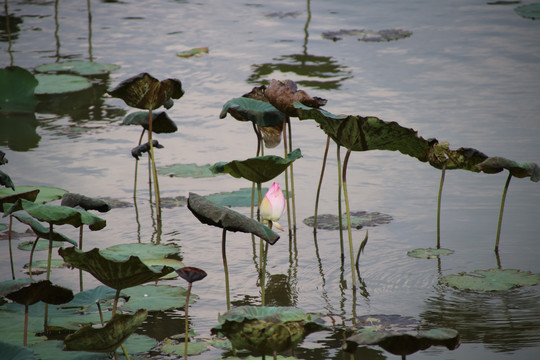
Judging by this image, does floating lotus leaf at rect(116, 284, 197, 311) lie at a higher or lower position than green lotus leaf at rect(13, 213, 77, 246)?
lower

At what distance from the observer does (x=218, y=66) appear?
7570 millimetres

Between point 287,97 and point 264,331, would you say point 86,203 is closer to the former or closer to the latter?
point 287,97

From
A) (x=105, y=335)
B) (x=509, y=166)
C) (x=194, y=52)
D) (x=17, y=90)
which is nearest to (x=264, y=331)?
(x=105, y=335)

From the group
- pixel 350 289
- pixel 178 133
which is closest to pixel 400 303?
pixel 350 289

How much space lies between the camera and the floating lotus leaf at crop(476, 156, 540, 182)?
3350 mm

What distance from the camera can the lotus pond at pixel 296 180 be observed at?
2.77m

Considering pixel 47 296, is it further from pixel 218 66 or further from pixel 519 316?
pixel 218 66

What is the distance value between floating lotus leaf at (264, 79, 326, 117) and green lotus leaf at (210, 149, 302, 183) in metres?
0.73

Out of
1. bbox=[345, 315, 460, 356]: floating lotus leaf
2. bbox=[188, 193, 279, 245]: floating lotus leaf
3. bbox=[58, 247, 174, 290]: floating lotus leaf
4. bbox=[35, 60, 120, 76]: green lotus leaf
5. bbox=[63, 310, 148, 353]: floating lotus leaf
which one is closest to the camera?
bbox=[345, 315, 460, 356]: floating lotus leaf

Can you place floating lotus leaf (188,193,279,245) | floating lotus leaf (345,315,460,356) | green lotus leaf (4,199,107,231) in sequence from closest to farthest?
1. floating lotus leaf (345,315,460,356)
2. floating lotus leaf (188,193,279,245)
3. green lotus leaf (4,199,107,231)

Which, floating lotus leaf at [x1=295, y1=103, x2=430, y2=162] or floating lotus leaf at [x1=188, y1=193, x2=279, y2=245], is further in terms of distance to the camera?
floating lotus leaf at [x1=295, y1=103, x2=430, y2=162]

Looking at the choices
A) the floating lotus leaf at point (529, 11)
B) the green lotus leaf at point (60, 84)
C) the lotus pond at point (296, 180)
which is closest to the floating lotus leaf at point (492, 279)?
the lotus pond at point (296, 180)

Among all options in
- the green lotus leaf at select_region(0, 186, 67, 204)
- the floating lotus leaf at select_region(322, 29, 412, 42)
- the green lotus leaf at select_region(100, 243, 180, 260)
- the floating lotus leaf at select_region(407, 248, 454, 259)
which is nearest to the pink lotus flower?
the green lotus leaf at select_region(100, 243, 180, 260)

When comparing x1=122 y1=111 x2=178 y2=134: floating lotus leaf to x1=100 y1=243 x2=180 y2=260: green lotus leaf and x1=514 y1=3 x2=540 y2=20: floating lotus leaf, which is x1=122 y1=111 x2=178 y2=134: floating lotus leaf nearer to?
x1=100 y1=243 x2=180 y2=260: green lotus leaf
